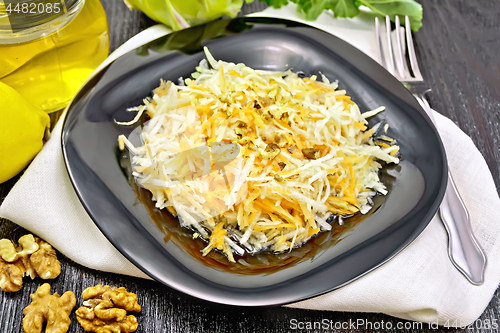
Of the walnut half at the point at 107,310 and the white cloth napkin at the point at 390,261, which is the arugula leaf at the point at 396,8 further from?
the walnut half at the point at 107,310

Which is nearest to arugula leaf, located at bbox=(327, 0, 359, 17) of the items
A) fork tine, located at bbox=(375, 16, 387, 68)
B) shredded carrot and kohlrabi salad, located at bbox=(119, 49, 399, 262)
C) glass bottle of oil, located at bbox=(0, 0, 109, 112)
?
fork tine, located at bbox=(375, 16, 387, 68)

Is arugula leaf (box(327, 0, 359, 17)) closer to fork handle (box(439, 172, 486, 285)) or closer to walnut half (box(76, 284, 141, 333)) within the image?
fork handle (box(439, 172, 486, 285))

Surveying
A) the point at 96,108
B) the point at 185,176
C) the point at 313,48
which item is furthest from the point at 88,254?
the point at 313,48

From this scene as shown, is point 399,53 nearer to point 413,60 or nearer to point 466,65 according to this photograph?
point 413,60

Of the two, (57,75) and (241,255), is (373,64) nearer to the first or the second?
(241,255)

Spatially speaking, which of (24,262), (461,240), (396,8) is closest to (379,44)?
(396,8)
